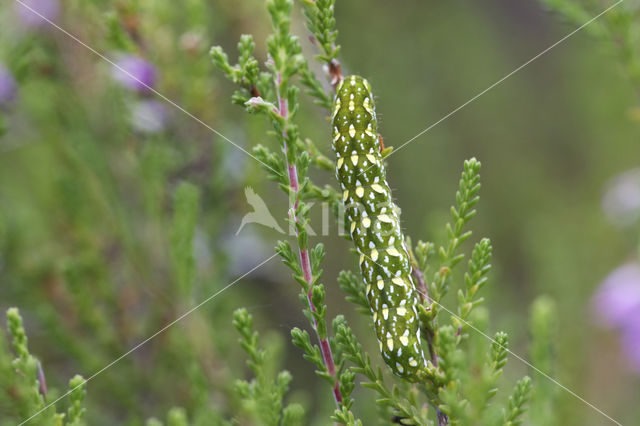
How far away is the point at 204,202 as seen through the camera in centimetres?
259

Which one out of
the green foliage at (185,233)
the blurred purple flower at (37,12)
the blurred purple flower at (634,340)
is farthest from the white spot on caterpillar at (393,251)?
the blurred purple flower at (37,12)

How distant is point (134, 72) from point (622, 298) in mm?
2020

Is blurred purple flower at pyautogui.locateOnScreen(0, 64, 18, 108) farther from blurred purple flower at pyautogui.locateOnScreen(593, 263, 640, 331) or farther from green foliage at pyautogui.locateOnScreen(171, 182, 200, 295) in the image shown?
blurred purple flower at pyautogui.locateOnScreen(593, 263, 640, 331)

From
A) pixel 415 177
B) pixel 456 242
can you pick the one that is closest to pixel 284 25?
pixel 456 242

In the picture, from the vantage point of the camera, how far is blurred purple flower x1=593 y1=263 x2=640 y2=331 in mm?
2189

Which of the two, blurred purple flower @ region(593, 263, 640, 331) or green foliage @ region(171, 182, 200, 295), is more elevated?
blurred purple flower @ region(593, 263, 640, 331)

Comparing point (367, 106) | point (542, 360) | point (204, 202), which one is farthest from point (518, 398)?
point (204, 202)

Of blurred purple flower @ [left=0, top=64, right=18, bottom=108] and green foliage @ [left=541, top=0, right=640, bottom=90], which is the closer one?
green foliage @ [left=541, top=0, right=640, bottom=90]

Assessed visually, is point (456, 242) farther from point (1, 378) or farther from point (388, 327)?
point (1, 378)

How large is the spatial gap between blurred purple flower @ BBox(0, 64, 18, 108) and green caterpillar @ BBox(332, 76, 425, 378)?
4.77 ft

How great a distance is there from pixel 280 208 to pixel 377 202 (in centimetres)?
147

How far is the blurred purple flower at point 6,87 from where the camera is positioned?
83.5 inches

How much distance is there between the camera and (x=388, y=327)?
122cm

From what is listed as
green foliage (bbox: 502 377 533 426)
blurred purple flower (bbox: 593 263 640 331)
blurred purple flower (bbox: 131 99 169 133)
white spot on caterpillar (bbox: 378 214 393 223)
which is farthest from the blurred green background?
green foliage (bbox: 502 377 533 426)
